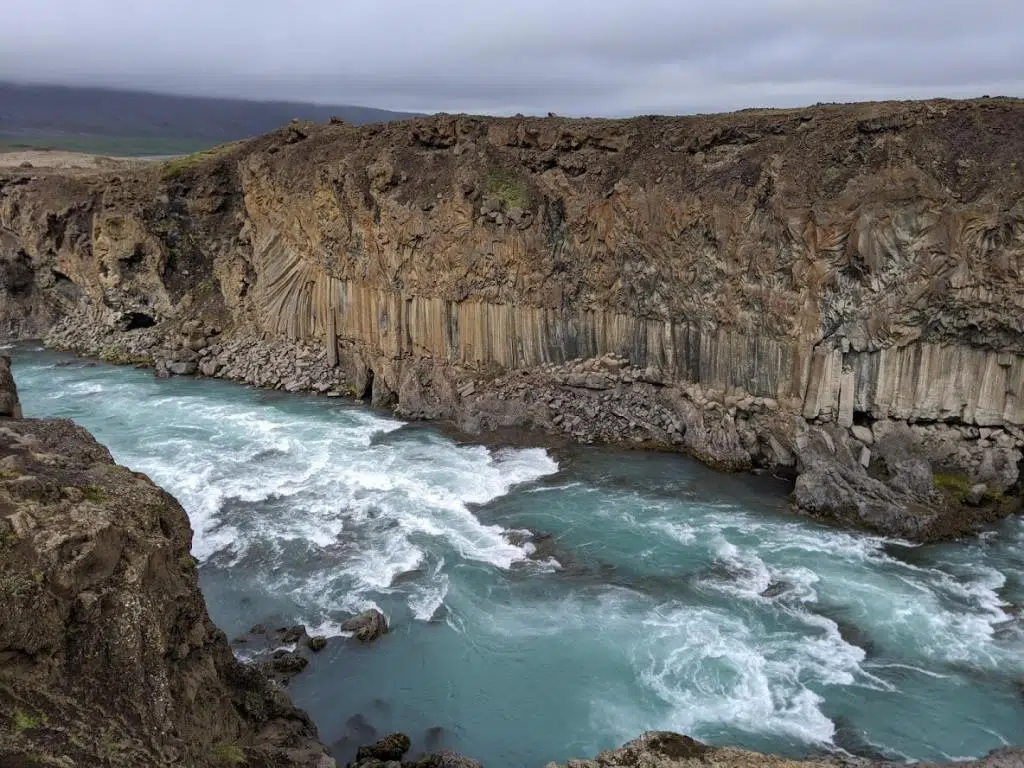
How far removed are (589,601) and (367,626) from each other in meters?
5.09

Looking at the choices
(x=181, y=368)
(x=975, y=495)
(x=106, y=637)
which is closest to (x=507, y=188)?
(x=181, y=368)

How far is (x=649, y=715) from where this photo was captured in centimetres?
1457

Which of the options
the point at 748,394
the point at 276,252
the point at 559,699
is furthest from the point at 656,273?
the point at 276,252

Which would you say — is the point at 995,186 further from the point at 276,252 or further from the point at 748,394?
the point at 276,252

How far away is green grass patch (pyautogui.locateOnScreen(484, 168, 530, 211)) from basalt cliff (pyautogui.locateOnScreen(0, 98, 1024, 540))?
145mm

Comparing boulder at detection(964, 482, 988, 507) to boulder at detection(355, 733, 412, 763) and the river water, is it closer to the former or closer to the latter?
the river water

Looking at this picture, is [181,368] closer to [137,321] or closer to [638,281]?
[137,321]

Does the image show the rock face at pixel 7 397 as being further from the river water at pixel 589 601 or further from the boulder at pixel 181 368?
the boulder at pixel 181 368

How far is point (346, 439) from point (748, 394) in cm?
1455

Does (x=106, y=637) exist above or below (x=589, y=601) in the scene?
above

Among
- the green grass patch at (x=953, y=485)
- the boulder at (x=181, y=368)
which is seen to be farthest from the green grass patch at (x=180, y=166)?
the green grass patch at (x=953, y=485)

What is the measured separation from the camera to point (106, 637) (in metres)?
8.76

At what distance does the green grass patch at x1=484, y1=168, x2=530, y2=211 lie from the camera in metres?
31.5

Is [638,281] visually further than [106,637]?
Yes
